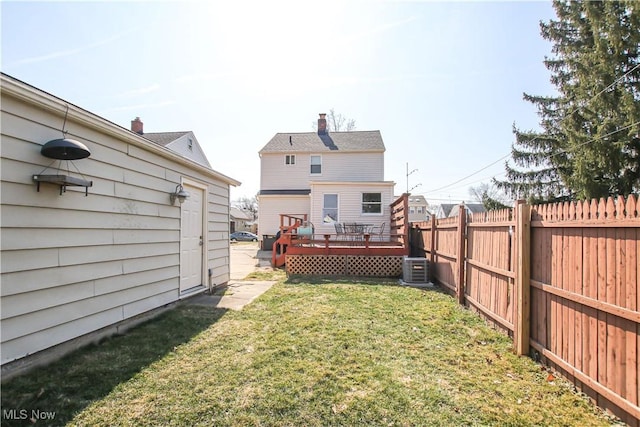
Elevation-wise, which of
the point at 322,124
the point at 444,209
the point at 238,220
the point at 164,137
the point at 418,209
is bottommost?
the point at 238,220

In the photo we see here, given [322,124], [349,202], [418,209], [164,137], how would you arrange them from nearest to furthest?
1. [164,137]
2. [349,202]
3. [322,124]
4. [418,209]

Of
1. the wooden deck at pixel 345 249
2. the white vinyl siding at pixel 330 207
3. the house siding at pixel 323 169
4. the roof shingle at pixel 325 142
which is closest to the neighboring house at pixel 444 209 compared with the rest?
the roof shingle at pixel 325 142

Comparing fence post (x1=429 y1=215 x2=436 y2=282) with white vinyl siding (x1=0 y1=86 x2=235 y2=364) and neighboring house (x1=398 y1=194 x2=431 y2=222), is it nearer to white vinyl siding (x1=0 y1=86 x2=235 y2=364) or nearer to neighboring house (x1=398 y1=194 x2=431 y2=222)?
white vinyl siding (x1=0 y1=86 x2=235 y2=364)

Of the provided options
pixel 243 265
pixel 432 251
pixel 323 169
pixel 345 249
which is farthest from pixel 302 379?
pixel 323 169

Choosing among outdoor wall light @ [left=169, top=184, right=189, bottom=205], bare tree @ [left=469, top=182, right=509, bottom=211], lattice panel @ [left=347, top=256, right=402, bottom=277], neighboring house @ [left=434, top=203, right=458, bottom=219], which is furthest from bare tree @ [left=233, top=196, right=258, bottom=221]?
outdoor wall light @ [left=169, top=184, right=189, bottom=205]

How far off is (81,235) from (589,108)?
1627cm

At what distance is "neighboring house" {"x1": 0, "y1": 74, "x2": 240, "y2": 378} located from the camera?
2.64 m

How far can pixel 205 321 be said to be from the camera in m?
4.48

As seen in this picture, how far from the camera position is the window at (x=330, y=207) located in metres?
14.0

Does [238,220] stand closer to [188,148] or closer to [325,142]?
[325,142]

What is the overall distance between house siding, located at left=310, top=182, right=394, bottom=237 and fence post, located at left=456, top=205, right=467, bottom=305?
8.15 m

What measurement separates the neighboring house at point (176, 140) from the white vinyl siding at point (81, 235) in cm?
747

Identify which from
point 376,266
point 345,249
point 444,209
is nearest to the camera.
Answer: point 376,266

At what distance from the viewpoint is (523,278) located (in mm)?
3393
